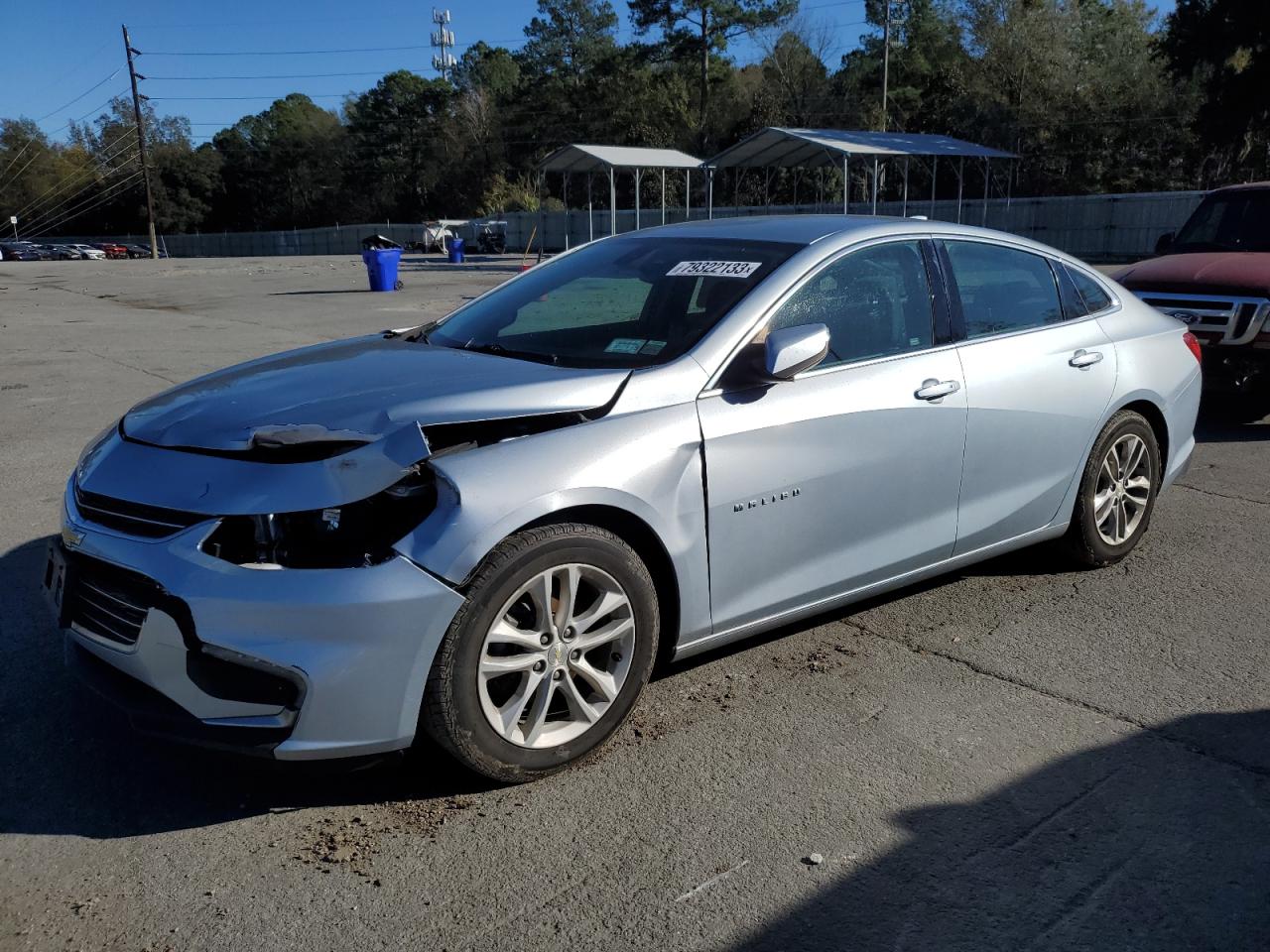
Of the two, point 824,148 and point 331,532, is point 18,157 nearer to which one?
point 824,148

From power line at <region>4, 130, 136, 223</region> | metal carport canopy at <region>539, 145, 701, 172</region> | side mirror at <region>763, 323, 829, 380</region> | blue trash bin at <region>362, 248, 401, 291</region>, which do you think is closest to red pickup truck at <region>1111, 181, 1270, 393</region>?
side mirror at <region>763, 323, 829, 380</region>

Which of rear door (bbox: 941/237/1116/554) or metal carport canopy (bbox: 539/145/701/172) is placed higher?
metal carport canopy (bbox: 539/145/701/172)

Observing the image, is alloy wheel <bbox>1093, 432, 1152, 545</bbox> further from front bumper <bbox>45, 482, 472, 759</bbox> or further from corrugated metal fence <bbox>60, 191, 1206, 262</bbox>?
corrugated metal fence <bbox>60, 191, 1206, 262</bbox>

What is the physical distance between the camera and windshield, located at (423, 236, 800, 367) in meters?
3.80

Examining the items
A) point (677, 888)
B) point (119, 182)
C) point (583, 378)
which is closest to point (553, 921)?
point (677, 888)

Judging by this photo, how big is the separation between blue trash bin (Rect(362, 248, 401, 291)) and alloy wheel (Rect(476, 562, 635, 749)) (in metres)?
22.7

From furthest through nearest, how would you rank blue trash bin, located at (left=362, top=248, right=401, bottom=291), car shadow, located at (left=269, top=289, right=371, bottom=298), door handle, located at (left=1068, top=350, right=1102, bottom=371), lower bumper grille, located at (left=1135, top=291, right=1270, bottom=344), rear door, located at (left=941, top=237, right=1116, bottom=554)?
blue trash bin, located at (left=362, top=248, right=401, bottom=291) < car shadow, located at (left=269, top=289, right=371, bottom=298) < lower bumper grille, located at (left=1135, top=291, right=1270, bottom=344) < door handle, located at (left=1068, top=350, right=1102, bottom=371) < rear door, located at (left=941, top=237, right=1116, bottom=554)

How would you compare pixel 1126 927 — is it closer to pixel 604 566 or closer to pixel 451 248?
pixel 604 566

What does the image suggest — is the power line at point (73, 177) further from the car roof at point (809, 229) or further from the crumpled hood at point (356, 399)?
the crumpled hood at point (356, 399)

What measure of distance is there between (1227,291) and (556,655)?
22.3ft

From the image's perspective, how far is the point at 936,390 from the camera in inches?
161

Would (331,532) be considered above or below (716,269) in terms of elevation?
below

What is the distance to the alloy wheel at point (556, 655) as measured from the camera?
10.1 feet

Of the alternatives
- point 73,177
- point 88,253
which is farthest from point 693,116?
point 73,177
